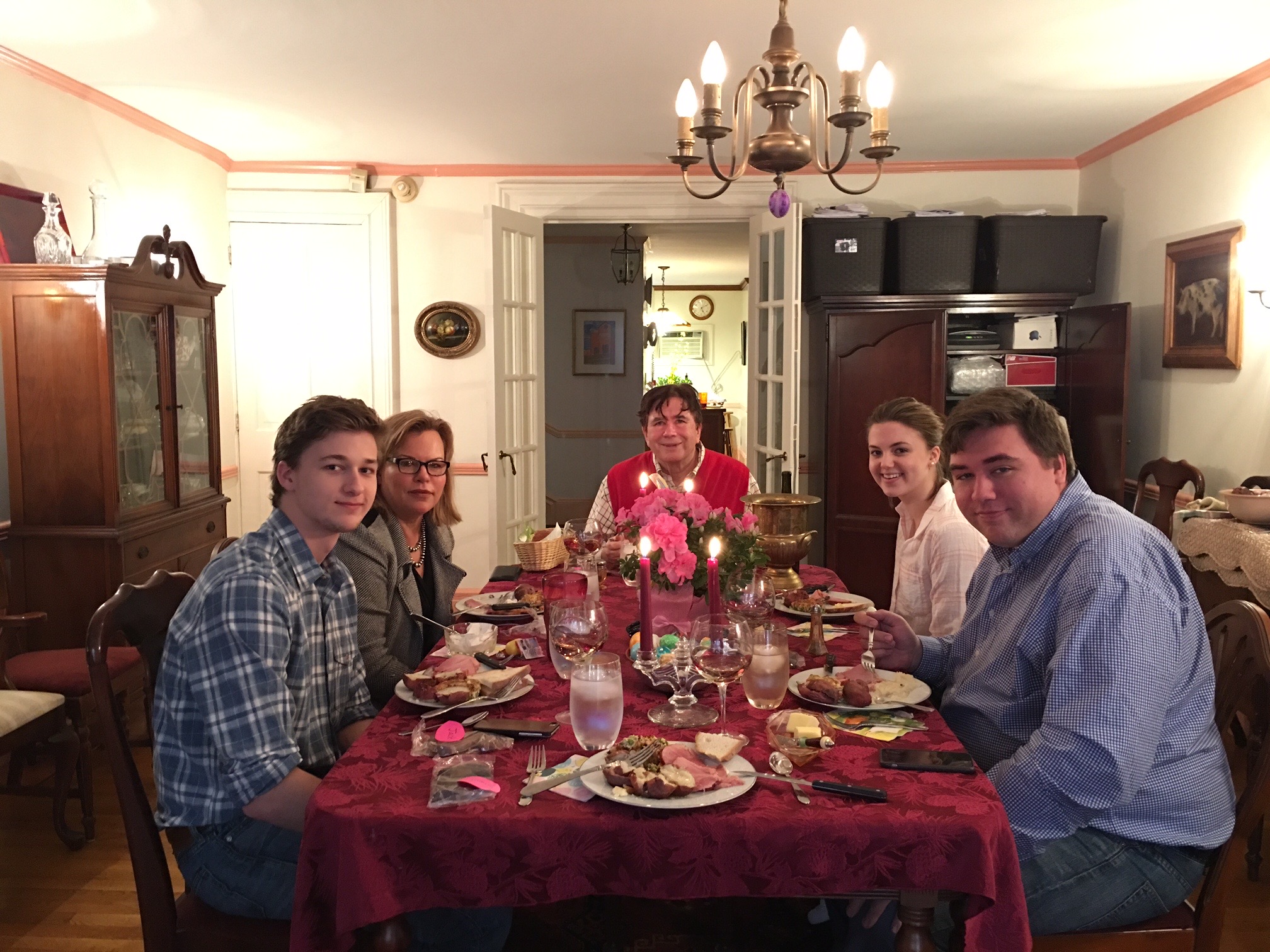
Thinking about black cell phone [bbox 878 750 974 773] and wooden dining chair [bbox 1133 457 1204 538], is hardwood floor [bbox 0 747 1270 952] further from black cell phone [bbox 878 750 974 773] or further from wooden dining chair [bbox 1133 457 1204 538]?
wooden dining chair [bbox 1133 457 1204 538]

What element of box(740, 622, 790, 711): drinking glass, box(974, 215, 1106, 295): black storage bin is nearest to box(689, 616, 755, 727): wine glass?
box(740, 622, 790, 711): drinking glass

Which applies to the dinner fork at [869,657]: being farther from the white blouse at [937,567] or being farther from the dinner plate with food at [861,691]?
the white blouse at [937,567]

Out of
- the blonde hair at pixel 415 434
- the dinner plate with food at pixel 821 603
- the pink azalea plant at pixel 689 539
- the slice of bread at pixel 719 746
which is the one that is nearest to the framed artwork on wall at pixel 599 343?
the blonde hair at pixel 415 434

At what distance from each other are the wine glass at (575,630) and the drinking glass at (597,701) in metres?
0.29

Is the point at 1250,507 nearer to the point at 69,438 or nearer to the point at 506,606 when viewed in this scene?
the point at 506,606

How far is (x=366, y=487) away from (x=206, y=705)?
47 cm

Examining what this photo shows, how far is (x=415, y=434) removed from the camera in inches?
94.3

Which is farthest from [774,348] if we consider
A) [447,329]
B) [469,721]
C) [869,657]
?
[469,721]

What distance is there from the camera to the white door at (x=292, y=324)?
5.36m

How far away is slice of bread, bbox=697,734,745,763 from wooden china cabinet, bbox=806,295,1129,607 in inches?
136

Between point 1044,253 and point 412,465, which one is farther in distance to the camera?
point 1044,253

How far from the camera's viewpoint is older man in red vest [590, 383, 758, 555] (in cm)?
348

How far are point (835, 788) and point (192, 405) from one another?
11.8 feet

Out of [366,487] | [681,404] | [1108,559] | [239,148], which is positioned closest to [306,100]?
[239,148]
